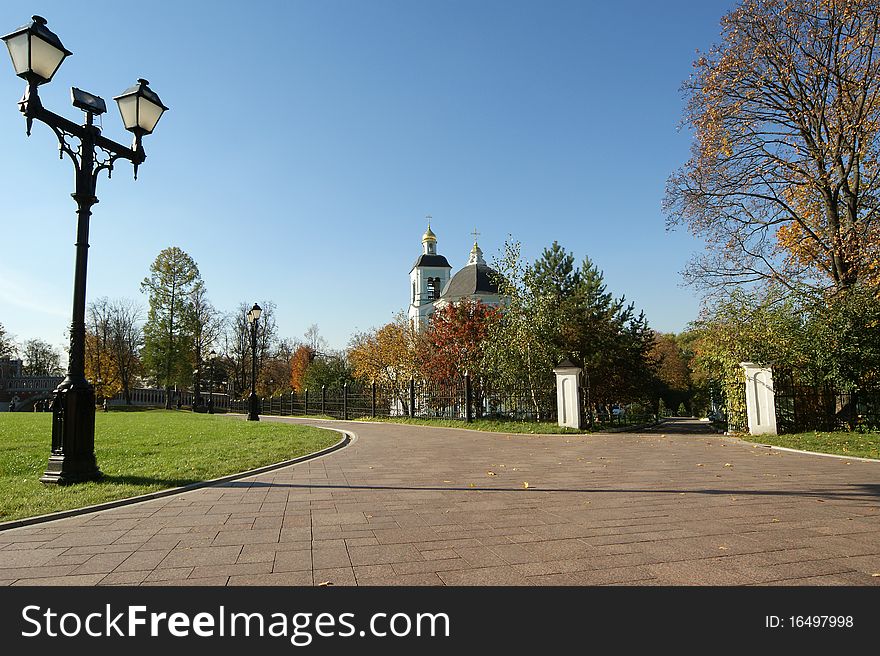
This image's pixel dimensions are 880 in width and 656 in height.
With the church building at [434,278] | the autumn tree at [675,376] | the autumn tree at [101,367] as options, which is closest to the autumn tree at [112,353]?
the autumn tree at [101,367]

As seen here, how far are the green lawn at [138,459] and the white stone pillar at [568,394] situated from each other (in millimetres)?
7236

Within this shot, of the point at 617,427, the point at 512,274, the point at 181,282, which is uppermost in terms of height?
the point at 181,282

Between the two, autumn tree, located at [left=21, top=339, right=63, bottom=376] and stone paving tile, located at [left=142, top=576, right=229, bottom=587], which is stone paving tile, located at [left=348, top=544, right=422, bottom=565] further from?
autumn tree, located at [left=21, top=339, right=63, bottom=376]

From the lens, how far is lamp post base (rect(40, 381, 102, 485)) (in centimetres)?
680

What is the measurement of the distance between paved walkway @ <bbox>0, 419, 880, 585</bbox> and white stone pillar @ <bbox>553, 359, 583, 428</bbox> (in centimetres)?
877

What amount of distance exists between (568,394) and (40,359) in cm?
6748

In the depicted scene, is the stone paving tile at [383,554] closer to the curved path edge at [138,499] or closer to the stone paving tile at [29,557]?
the stone paving tile at [29,557]

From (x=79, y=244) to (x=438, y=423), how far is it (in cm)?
1551

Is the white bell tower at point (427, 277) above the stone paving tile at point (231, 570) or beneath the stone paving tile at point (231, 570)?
above

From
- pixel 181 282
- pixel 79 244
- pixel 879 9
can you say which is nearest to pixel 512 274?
pixel 879 9

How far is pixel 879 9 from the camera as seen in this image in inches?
561

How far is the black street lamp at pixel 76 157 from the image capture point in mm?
6320
